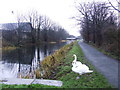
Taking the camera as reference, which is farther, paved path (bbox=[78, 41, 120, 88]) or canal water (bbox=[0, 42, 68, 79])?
canal water (bbox=[0, 42, 68, 79])

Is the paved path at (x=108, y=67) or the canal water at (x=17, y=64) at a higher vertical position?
the paved path at (x=108, y=67)

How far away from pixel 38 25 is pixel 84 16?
1402cm

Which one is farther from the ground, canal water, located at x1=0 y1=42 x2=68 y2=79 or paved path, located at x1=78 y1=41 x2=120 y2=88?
paved path, located at x1=78 y1=41 x2=120 y2=88

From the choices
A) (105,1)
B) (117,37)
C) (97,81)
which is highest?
(105,1)

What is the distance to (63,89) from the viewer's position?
2.56 meters

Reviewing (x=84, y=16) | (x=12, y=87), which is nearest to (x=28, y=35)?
(x=84, y=16)

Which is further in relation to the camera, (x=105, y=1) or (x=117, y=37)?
(x=105, y=1)

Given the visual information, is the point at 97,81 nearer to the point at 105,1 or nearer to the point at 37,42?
the point at 105,1

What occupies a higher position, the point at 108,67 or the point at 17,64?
the point at 108,67

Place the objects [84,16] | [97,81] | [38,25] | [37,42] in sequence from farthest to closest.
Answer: [38,25], [37,42], [84,16], [97,81]

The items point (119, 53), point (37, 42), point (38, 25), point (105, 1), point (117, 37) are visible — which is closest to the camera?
point (117, 37)

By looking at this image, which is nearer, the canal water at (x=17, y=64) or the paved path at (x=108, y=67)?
the paved path at (x=108, y=67)

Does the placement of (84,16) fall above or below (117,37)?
above

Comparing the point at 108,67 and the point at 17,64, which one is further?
the point at 17,64
